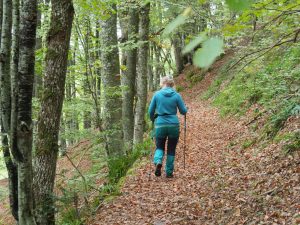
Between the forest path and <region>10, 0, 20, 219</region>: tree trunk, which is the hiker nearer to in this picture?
the forest path

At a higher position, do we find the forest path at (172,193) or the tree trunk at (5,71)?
the tree trunk at (5,71)

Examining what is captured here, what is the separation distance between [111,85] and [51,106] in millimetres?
5026

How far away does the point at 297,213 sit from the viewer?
4160 millimetres

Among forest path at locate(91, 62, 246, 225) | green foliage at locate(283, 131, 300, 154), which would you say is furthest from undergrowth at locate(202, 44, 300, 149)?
forest path at locate(91, 62, 246, 225)

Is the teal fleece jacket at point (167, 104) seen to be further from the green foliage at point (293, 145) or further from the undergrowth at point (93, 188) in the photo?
the green foliage at point (293, 145)

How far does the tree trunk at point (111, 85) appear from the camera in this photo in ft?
32.0

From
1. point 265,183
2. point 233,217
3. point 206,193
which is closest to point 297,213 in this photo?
point 233,217

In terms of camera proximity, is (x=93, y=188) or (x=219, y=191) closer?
(x=219, y=191)

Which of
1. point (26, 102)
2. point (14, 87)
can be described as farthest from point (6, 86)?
point (26, 102)

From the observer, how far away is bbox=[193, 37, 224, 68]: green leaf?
0.65 meters

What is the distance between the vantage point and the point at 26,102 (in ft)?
12.5

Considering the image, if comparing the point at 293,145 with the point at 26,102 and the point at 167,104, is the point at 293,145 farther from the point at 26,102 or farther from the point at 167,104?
the point at 26,102

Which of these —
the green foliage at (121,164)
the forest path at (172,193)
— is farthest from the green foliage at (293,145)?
the green foliage at (121,164)

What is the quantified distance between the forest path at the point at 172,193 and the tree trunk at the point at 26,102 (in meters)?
2.09
